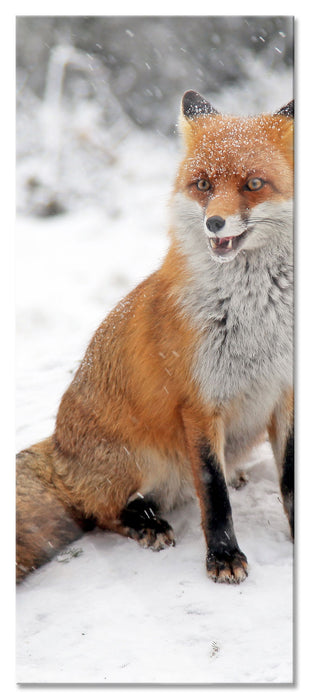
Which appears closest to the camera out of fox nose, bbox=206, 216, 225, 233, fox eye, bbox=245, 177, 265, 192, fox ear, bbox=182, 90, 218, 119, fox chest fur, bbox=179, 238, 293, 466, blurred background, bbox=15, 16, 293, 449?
fox nose, bbox=206, 216, 225, 233

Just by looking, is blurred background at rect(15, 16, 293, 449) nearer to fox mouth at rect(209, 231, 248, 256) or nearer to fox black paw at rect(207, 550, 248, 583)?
fox mouth at rect(209, 231, 248, 256)

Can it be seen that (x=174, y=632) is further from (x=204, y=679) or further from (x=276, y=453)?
(x=276, y=453)

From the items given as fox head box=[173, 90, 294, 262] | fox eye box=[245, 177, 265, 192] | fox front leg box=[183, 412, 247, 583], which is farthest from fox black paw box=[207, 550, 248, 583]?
fox eye box=[245, 177, 265, 192]

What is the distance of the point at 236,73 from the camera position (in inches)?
112

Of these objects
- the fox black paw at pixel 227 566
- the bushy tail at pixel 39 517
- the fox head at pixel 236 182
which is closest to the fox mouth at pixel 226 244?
the fox head at pixel 236 182

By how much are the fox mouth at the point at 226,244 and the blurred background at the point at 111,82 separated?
695 millimetres

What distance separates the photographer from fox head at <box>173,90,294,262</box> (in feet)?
7.37

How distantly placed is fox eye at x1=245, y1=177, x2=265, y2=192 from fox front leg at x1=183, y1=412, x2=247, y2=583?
92cm

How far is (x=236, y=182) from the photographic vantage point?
7.47ft

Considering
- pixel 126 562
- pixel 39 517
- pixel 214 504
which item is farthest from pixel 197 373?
pixel 39 517

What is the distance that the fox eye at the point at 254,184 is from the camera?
2271 millimetres

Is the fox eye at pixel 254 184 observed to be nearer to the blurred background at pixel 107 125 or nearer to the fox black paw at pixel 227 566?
the blurred background at pixel 107 125

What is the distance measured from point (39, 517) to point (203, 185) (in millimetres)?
1537

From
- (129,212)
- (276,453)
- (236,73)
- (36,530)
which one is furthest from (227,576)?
(236,73)
